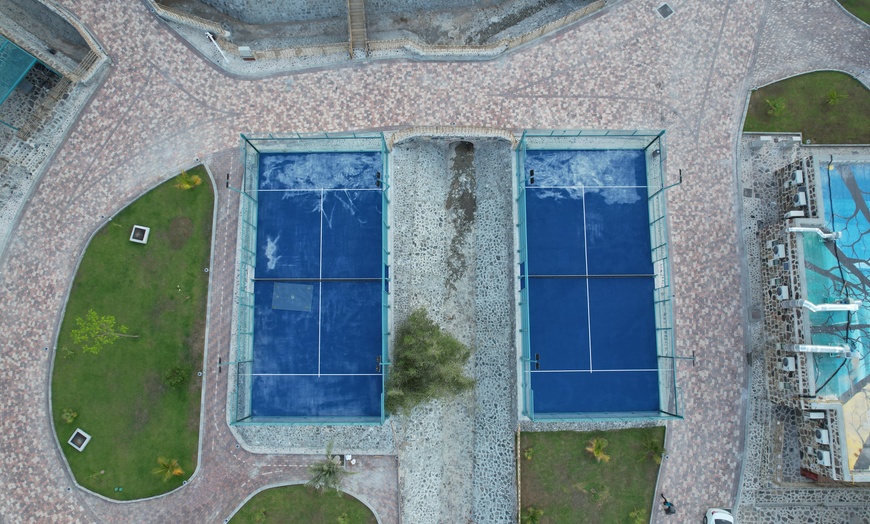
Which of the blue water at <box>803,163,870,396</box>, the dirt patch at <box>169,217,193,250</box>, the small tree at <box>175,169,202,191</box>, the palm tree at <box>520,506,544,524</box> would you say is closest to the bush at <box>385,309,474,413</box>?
the palm tree at <box>520,506,544,524</box>

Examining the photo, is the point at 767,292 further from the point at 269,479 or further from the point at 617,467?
the point at 269,479

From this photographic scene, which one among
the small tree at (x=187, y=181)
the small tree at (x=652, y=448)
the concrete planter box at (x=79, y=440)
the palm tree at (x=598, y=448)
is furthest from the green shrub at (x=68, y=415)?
the small tree at (x=652, y=448)

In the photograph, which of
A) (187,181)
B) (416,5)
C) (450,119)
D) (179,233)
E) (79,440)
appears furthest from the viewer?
(416,5)

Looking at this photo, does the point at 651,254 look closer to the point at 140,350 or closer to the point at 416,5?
the point at 416,5

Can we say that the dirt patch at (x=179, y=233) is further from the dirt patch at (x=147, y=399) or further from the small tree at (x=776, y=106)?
the small tree at (x=776, y=106)

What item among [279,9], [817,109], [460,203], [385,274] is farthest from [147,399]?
[817,109]

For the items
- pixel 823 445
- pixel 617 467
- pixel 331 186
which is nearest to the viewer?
pixel 823 445

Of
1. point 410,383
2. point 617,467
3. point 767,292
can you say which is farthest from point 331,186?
point 767,292

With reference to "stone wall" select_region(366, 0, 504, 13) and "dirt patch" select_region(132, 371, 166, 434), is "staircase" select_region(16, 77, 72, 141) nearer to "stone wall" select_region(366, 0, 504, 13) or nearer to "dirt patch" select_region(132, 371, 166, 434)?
"dirt patch" select_region(132, 371, 166, 434)
